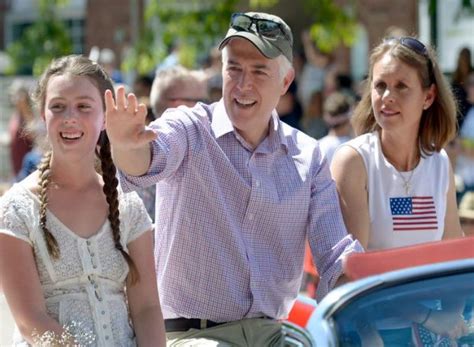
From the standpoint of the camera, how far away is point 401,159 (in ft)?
16.8

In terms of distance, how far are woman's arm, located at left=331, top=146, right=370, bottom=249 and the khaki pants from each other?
0.60 meters

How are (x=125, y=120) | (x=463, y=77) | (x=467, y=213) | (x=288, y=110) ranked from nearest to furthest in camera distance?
(x=125, y=120), (x=467, y=213), (x=463, y=77), (x=288, y=110)

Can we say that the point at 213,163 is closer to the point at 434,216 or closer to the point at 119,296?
the point at 119,296

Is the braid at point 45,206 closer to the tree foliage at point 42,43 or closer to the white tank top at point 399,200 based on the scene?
the white tank top at point 399,200

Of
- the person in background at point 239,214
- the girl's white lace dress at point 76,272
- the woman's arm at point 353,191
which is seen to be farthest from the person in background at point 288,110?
the girl's white lace dress at point 76,272

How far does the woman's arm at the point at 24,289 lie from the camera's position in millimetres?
3961

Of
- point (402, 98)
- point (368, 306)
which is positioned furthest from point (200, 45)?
point (368, 306)

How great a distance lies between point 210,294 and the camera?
434cm

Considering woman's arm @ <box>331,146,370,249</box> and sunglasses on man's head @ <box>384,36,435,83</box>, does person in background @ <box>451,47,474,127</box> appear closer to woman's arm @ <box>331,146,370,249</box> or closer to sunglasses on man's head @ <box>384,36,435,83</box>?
sunglasses on man's head @ <box>384,36,435,83</box>

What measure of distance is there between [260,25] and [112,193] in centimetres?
83

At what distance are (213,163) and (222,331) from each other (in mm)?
623

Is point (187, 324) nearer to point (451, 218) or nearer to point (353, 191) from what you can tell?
point (353, 191)

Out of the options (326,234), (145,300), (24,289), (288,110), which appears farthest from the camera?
(288,110)

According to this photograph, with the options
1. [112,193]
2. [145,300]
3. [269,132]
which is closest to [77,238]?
[112,193]
